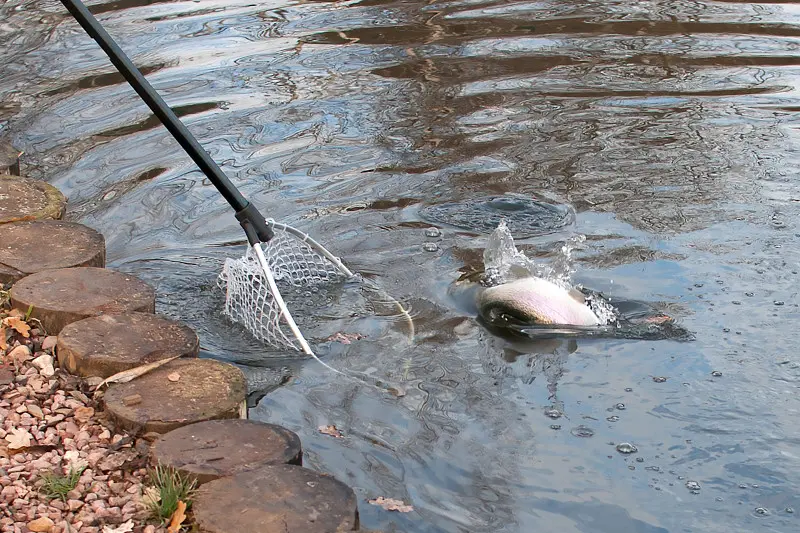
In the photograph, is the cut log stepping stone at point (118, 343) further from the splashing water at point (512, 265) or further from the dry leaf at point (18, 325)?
the splashing water at point (512, 265)

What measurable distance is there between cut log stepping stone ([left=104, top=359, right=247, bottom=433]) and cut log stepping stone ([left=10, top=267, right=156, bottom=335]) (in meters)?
0.52

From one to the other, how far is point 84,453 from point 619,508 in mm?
1819

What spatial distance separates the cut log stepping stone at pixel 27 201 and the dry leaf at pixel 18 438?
1754 mm

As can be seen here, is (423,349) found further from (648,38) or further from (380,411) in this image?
(648,38)

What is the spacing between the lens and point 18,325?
3.99 m

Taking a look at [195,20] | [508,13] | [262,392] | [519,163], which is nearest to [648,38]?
[508,13]

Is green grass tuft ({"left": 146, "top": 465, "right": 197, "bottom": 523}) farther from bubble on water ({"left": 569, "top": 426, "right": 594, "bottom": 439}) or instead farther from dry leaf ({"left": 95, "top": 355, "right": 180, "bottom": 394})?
bubble on water ({"left": 569, "top": 426, "right": 594, "bottom": 439})

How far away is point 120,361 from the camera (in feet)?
12.2

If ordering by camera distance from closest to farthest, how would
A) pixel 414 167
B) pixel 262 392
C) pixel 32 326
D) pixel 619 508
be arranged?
pixel 619 508 → pixel 32 326 → pixel 262 392 → pixel 414 167

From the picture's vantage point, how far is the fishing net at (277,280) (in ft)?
15.1

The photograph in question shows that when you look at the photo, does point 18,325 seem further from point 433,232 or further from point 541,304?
point 433,232

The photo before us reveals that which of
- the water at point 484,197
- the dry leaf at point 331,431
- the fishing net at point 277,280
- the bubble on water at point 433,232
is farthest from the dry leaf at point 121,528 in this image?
the bubble on water at point 433,232

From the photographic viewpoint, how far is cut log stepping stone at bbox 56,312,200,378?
373 centimetres

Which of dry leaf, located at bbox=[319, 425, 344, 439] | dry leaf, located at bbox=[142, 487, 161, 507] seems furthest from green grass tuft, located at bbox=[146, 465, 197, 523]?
dry leaf, located at bbox=[319, 425, 344, 439]
